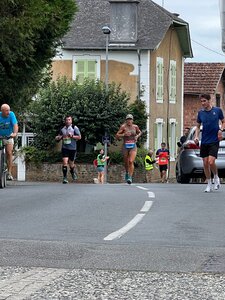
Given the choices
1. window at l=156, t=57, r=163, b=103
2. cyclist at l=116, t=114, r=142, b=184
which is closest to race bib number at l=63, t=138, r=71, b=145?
cyclist at l=116, t=114, r=142, b=184

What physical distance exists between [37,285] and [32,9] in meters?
19.1

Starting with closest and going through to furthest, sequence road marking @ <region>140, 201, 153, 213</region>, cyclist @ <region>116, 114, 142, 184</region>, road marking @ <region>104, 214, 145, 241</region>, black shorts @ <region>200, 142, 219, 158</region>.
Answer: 1. road marking @ <region>104, 214, 145, 241</region>
2. road marking @ <region>140, 201, 153, 213</region>
3. black shorts @ <region>200, 142, 219, 158</region>
4. cyclist @ <region>116, 114, 142, 184</region>

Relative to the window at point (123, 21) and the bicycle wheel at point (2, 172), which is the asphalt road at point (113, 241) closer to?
the bicycle wheel at point (2, 172)

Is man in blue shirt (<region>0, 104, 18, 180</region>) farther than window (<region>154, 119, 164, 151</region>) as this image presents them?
No

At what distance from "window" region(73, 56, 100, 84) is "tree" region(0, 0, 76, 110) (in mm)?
20261

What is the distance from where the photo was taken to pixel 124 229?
11.3m

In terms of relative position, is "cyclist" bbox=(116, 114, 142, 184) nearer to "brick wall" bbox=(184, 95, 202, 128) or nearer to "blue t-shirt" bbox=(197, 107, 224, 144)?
"blue t-shirt" bbox=(197, 107, 224, 144)

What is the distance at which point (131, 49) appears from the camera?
48.6m

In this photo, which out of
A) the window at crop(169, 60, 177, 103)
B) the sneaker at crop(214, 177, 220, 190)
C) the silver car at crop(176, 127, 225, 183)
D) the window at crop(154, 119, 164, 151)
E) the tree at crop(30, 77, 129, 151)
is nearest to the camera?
the sneaker at crop(214, 177, 220, 190)

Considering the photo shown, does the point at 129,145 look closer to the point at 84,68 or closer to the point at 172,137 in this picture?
the point at 84,68

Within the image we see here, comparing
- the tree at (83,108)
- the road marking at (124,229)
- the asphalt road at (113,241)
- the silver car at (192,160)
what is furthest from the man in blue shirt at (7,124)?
the tree at (83,108)

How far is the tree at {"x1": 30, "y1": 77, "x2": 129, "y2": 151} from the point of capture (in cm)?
4700

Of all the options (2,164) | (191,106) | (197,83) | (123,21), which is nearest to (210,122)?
(2,164)

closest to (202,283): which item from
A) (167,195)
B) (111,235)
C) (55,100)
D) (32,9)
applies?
(111,235)
